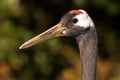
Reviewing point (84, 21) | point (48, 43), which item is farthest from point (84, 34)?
point (48, 43)

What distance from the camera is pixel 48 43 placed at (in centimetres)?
895

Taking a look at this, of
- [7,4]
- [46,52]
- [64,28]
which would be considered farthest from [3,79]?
[64,28]

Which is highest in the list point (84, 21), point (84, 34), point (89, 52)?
point (84, 21)

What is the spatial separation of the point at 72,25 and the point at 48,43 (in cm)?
308

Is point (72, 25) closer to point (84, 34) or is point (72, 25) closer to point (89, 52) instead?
point (84, 34)

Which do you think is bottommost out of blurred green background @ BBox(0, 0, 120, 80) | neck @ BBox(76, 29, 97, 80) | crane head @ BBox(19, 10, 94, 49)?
blurred green background @ BBox(0, 0, 120, 80)

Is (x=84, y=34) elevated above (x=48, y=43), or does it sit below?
above

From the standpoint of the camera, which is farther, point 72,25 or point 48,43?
point 48,43

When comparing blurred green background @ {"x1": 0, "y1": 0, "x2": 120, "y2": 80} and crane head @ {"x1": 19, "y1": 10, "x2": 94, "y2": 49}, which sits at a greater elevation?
crane head @ {"x1": 19, "y1": 10, "x2": 94, "y2": 49}

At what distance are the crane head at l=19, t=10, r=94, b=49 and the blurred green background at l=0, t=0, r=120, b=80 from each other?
200 cm

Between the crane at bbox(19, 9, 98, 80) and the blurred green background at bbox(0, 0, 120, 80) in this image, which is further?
the blurred green background at bbox(0, 0, 120, 80)

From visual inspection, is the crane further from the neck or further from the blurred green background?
the blurred green background

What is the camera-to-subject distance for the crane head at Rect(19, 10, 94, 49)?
5812 millimetres

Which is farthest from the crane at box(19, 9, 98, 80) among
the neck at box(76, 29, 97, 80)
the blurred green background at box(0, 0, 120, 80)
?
the blurred green background at box(0, 0, 120, 80)
